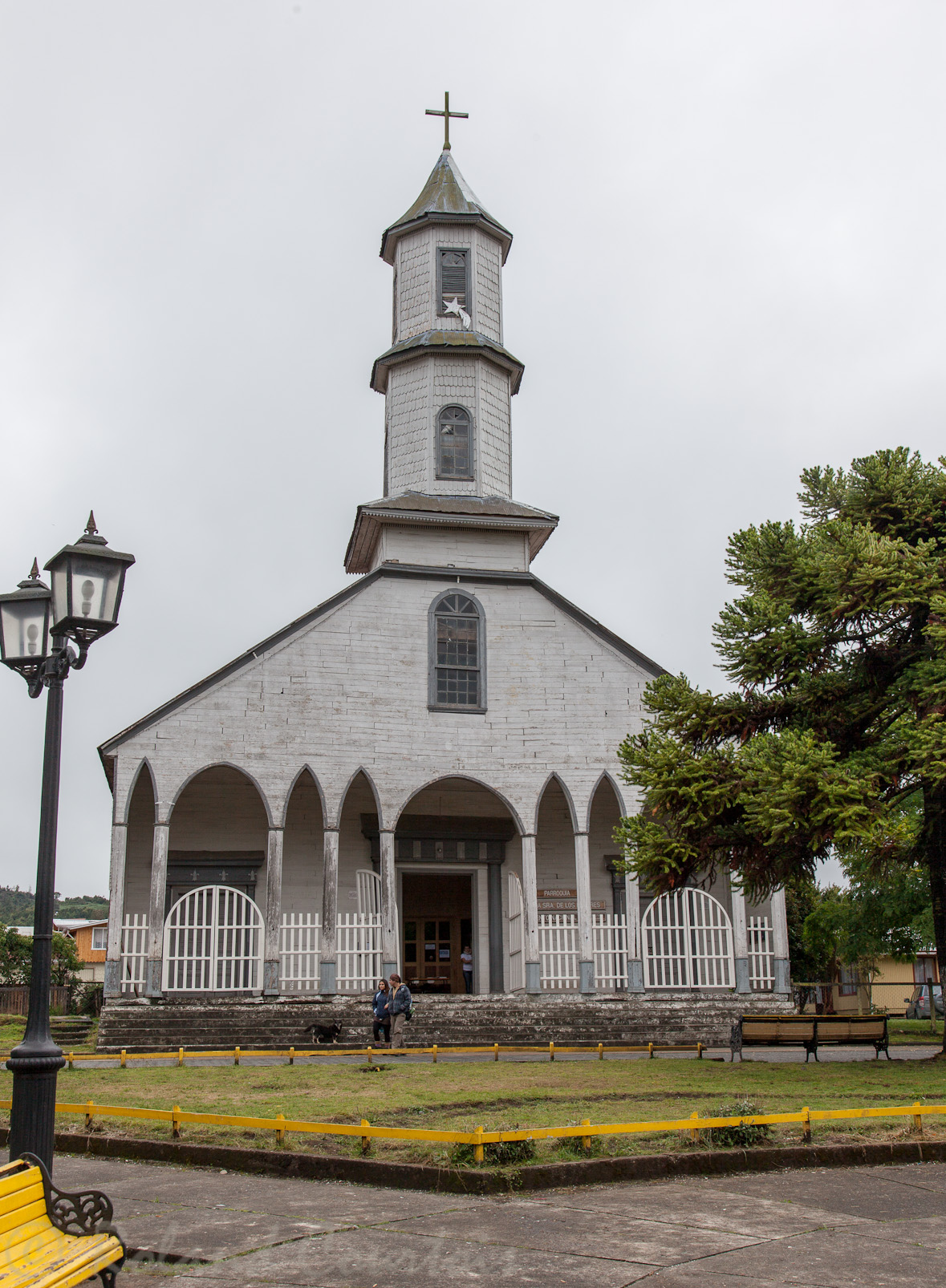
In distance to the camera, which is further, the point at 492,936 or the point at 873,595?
the point at 492,936

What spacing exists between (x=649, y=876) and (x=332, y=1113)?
256 inches

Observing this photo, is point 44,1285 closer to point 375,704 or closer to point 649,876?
point 649,876

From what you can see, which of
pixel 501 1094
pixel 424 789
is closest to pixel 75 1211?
pixel 501 1094

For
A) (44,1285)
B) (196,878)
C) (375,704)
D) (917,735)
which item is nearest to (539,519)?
(375,704)

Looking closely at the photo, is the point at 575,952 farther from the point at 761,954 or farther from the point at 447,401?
the point at 447,401

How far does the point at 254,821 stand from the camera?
80.1 ft

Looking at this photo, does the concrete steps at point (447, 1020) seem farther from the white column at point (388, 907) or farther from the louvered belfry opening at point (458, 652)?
the louvered belfry opening at point (458, 652)

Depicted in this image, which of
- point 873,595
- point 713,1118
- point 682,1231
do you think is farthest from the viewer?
point 873,595

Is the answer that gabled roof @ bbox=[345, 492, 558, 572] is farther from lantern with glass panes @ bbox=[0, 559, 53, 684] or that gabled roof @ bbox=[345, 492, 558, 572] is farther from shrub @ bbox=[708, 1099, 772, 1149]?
shrub @ bbox=[708, 1099, 772, 1149]

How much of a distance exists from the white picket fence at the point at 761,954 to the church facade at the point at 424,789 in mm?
63

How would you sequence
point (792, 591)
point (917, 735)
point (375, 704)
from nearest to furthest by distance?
point (917, 735)
point (792, 591)
point (375, 704)

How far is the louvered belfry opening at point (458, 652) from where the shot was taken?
2362 centimetres

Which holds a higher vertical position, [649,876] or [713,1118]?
[649,876]

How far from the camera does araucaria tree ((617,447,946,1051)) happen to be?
573 inches
